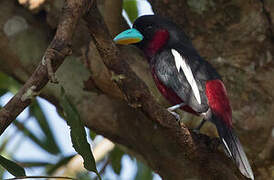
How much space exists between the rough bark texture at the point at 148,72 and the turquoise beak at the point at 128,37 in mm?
174

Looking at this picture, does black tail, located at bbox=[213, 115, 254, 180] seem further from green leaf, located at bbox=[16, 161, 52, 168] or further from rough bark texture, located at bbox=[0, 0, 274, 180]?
green leaf, located at bbox=[16, 161, 52, 168]

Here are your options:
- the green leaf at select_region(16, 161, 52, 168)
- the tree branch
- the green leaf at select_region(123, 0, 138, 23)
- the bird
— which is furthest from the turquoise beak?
the green leaf at select_region(16, 161, 52, 168)

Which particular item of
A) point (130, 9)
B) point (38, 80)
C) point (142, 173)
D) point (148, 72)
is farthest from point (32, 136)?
point (38, 80)

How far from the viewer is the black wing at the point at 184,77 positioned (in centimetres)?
312

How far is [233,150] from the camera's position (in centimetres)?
→ 282

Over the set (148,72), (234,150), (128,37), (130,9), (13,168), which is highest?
(13,168)

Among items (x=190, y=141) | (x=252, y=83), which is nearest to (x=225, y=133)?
(x=190, y=141)

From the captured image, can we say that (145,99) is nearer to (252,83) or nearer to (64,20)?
(64,20)

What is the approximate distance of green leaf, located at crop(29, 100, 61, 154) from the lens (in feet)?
15.7

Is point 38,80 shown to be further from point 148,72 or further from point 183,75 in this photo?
point 148,72

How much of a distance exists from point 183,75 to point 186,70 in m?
0.04

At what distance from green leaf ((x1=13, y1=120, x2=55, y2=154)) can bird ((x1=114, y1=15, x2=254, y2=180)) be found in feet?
5.29

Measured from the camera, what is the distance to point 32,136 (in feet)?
15.7

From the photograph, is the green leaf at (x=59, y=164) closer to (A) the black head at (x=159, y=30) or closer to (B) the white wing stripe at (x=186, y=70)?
(A) the black head at (x=159, y=30)
